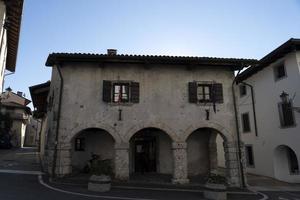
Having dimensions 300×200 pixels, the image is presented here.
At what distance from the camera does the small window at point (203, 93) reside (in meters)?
14.9

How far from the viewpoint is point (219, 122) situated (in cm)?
1461

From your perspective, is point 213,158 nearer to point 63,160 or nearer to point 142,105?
point 142,105

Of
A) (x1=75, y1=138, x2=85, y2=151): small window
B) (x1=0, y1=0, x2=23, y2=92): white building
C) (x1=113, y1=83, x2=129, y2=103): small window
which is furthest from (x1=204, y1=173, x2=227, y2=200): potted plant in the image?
(x1=0, y1=0, x2=23, y2=92): white building

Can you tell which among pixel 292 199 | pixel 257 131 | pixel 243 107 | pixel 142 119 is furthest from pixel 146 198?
pixel 243 107

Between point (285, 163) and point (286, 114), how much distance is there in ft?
11.7

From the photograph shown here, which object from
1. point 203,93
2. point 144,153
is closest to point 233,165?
point 203,93

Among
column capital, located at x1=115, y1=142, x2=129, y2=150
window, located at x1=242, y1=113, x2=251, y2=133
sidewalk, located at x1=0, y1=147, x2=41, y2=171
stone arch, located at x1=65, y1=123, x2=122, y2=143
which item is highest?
window, located at x1=242, y1=113, x2=251, y2=133

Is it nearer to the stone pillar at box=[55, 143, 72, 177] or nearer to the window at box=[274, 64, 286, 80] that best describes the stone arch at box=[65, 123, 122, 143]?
the stone pillar at box=[55, 143, 72, 177]

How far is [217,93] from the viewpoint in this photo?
14922 mm

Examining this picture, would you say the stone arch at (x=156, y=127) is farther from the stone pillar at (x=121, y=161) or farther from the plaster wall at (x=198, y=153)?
the plaster wall at (x=198, y=153)

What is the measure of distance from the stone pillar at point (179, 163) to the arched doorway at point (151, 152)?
91.8 inches

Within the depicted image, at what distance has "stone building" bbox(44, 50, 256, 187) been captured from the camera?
1387cm

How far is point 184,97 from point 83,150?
6.65 m

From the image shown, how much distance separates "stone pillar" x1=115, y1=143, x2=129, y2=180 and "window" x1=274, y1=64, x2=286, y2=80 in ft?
38.5
